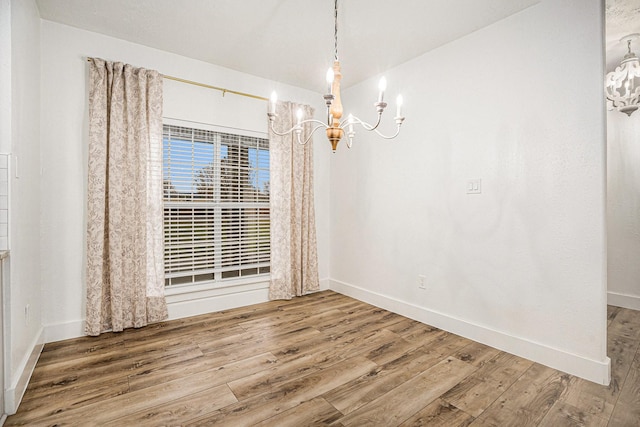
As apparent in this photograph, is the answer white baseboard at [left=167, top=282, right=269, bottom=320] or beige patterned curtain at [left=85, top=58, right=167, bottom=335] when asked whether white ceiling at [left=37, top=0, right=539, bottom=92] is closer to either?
beige patterned curtain at [left=85, top=58, right=167, bottom=335]

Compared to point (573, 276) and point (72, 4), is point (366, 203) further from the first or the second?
point (72, 4)

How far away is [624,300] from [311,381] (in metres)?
3.86

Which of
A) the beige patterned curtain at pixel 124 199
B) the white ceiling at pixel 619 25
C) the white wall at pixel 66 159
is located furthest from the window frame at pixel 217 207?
the white ceiling at pixel 619 25

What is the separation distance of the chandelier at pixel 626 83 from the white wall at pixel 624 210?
421 millimetres

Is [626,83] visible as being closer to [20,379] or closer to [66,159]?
[66,159]

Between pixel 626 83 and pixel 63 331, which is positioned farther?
pixel 626 83

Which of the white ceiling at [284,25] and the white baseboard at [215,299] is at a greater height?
the white ceiling at [284,25]

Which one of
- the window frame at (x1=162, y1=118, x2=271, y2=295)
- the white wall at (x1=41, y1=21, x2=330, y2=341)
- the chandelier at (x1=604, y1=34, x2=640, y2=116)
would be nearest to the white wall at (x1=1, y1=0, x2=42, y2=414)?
the white wall at (x1=41, y1=21, x2=330, y2=341)

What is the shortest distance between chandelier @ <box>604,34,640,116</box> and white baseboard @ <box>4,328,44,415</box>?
5098mm

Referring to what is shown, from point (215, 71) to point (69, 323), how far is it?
289 cm

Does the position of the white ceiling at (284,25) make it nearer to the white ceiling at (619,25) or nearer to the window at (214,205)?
the white ceiling at (619,25)

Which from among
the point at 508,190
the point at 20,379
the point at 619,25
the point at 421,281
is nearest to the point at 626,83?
the point at 619,25

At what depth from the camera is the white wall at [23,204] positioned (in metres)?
1.79

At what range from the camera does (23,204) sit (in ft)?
6.84
